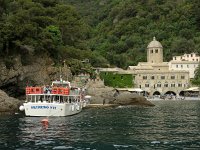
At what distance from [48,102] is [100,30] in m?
123

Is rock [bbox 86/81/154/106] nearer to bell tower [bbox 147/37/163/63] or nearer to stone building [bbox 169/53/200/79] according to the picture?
stone building [bbox 169/53/200/79]

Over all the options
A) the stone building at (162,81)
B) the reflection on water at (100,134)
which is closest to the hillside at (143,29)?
the stone building at (162,81)

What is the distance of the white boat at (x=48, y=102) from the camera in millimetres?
51875

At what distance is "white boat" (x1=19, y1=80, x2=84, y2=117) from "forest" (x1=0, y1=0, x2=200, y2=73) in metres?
13.2

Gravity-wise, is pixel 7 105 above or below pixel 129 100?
below

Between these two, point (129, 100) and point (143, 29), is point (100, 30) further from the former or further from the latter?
point (129, 100)

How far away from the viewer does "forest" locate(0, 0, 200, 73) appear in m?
67.9

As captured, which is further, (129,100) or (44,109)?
(129,100)

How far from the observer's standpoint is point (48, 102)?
172ft

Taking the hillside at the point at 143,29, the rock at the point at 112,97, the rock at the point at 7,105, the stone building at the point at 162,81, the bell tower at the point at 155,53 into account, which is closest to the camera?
the rock at the point at 7,105

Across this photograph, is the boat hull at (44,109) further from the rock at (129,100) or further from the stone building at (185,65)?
the stone building at (185,65)

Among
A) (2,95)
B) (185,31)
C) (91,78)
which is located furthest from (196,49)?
(2,95)

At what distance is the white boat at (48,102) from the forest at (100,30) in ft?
43.3


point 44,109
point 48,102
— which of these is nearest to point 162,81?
point 48,102
